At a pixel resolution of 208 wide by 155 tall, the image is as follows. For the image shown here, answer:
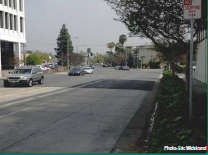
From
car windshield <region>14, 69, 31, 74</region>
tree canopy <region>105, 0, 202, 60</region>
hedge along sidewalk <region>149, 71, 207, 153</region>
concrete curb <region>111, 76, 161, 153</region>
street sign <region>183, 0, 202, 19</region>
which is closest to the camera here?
hedge along sidewalk <region>149, 71, 207, 153</region>

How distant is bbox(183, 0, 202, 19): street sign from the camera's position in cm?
667

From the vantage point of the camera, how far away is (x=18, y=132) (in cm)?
794

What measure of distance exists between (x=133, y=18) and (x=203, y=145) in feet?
27.9

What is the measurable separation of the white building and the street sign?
3990 centimetres

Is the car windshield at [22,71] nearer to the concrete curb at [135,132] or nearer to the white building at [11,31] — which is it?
the concrete curb at [135,132]

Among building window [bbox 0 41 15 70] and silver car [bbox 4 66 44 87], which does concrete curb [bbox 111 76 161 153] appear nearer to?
silver car [bbox 4 66 44 87]

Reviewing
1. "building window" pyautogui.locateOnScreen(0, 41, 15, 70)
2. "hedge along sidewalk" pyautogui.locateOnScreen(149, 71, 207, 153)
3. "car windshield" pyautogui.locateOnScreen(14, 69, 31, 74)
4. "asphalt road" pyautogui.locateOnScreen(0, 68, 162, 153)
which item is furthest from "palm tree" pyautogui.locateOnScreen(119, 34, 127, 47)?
"hedge along sidewalk" pyautogui.locateOnScreen(149, 71, 207, 153)

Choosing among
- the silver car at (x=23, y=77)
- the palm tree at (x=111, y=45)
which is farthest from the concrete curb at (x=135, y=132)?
the palm tree at (x=111, y=45)

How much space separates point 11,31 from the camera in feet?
152

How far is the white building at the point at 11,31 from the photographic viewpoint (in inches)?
1736

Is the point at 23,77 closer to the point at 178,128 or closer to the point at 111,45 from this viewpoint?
the point at 178,128

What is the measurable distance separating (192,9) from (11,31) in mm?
43303

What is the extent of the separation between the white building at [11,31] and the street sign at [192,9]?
39904mm

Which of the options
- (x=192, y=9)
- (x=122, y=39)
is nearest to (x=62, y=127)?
(x=192, y=9)
